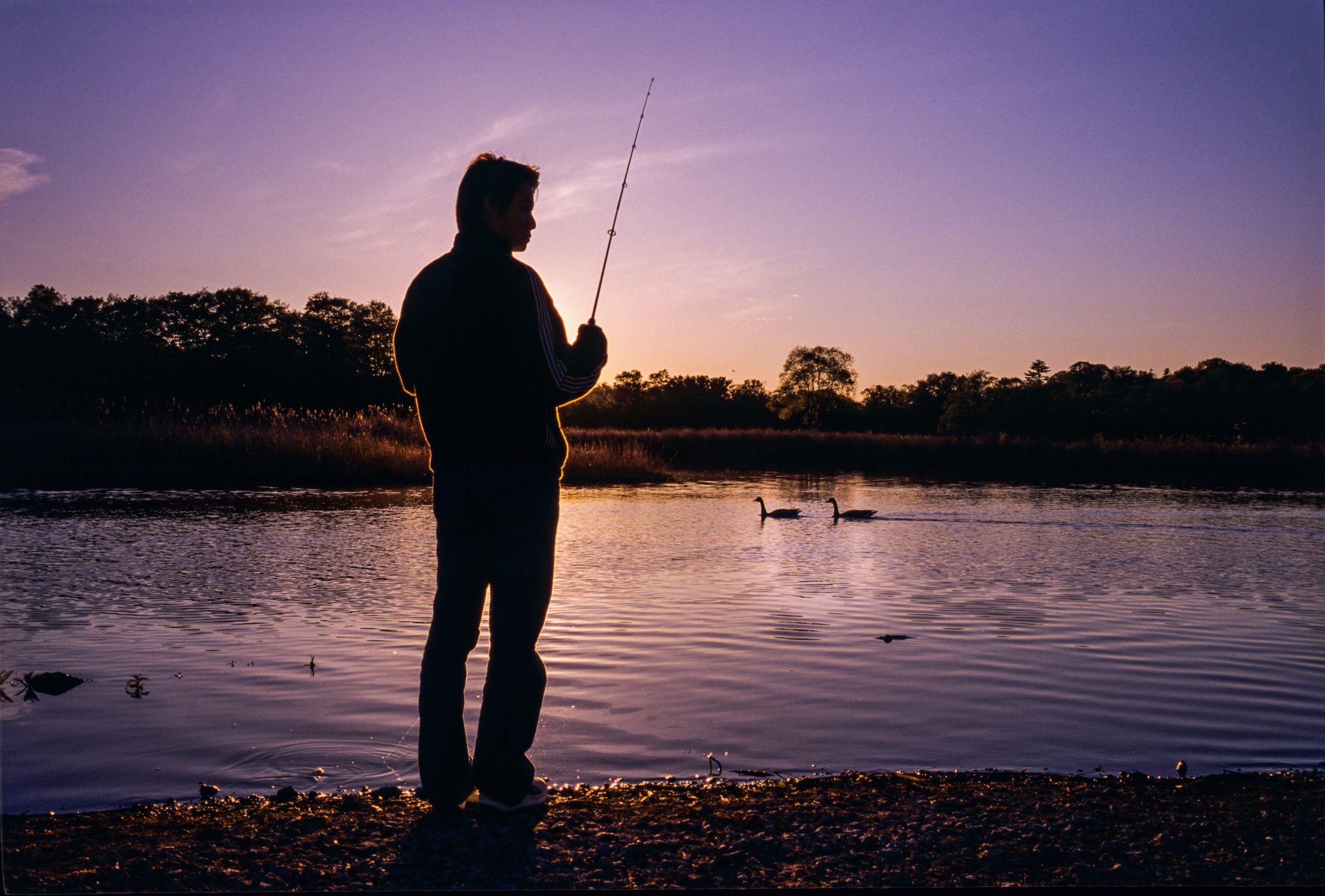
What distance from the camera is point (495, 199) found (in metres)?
3.35

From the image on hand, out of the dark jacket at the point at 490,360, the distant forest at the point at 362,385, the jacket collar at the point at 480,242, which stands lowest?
the dark jacket at the point at 490,360

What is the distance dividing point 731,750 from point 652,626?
9.93 ft

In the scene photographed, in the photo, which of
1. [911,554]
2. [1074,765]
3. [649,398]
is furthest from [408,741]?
[649,398]

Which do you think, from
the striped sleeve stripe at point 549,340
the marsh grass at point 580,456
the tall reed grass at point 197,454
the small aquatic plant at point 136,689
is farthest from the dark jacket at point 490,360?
the tall reed grass at point 197,454

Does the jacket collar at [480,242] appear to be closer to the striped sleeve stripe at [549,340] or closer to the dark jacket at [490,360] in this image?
the dark jacket at [490,360]

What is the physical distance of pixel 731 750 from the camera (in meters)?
4.16

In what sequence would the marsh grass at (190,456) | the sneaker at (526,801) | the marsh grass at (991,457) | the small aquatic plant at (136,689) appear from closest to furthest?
the sneaker at (526,801), the small aquatic plant at (136,689), the marsh grass at (190,456), the marsh grass at (991,457)

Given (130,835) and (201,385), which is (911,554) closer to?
(130,835)

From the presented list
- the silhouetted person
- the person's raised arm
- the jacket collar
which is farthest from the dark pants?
the jacket collar

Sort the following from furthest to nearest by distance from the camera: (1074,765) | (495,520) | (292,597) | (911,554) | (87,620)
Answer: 1. (911,554)
2. (292,597)
3. (87,620)
4. (1074,765)
5. (495,520)

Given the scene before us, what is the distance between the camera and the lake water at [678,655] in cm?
407

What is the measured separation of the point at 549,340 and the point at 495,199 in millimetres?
602

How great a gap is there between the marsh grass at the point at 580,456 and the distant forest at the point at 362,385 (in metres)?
5.60

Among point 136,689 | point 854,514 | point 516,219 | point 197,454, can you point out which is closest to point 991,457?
point 854,514
